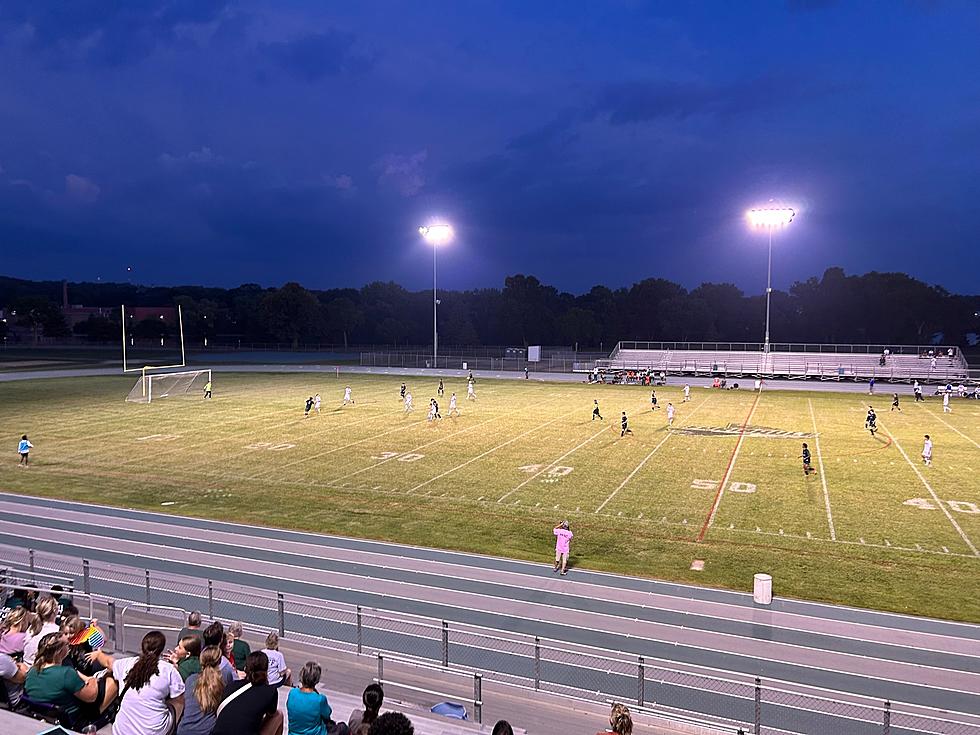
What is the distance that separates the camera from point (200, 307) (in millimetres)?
123188

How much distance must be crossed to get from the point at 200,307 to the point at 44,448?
104m

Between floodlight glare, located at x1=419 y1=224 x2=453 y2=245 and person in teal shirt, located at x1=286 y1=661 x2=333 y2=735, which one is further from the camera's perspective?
floodlight glare, located at x1=419 y1=224 x2=453 y2=245

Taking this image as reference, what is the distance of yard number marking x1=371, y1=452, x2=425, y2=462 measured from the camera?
954 inches

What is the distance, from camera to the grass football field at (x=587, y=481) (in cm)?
1434

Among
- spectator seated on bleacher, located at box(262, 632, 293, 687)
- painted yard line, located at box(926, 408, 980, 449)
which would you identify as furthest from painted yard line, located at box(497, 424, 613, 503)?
painted yard line, located at box(926, 408, 980, 449)

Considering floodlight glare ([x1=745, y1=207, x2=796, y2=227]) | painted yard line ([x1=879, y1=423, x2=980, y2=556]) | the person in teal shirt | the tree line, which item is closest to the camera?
the person in teal shirt

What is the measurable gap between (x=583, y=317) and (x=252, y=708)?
10359 cm

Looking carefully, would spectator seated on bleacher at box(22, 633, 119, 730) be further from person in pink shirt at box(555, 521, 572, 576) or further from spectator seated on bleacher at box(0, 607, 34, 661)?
person in pink shirt at box(555, 521, 572, 576)

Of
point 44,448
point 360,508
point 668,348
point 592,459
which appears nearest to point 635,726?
point 360,508

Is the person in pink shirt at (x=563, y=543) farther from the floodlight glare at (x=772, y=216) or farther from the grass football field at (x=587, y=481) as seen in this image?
the floodlight glare at (x=772, y=216)

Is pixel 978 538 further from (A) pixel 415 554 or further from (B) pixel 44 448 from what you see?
(B) pixel 44 448

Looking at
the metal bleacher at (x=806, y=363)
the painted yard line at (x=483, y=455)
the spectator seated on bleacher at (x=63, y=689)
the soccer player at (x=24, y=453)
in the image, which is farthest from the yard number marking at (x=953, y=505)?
the metal bleacher at (x=806, y=363)

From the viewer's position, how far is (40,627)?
7.24 m

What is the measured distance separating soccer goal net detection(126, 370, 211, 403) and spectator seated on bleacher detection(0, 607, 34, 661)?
3594cm
